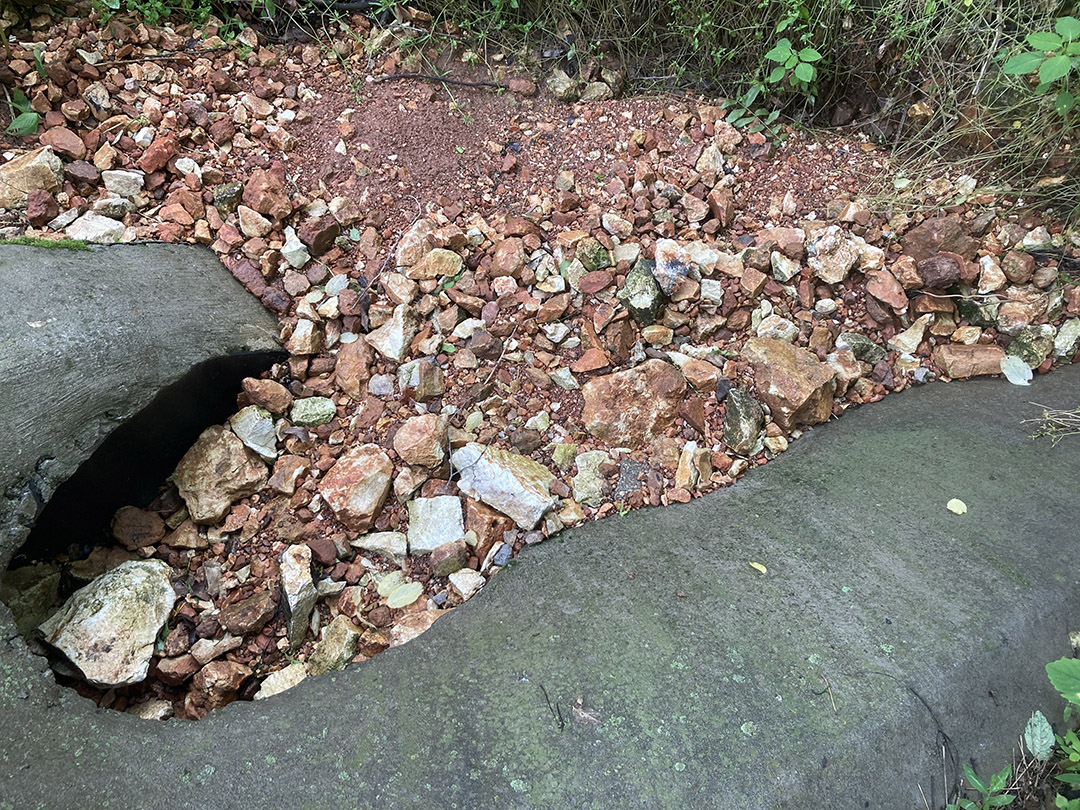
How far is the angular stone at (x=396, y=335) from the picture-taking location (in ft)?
5.27

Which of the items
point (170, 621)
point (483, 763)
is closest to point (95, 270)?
point (170, 621)

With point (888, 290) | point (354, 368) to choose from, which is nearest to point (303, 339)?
point (354, 368)

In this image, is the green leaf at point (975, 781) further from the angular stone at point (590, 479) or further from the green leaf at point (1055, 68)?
the green leaf at point (1055, 68)

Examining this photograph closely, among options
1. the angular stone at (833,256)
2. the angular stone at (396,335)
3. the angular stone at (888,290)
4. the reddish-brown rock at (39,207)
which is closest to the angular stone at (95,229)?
the reddish-brown rock at (39,207)

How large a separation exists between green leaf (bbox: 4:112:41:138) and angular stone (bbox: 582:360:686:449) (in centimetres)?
159

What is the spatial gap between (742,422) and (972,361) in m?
0.64

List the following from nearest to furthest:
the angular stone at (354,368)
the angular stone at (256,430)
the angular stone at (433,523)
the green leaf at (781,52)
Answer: the angular stone at (433,523) < the angular stone at (256,430) < the angular stone at (354,368) < the green leaf at (781,52)

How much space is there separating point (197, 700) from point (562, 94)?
6.02 feet

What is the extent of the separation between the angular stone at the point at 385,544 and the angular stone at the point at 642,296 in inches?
30.2

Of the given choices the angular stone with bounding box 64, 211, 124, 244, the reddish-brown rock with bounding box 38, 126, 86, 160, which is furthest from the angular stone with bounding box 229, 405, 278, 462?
the reddish-brown rock with bounding box 38, 126, 86, 160

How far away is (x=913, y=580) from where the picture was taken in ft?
3.76

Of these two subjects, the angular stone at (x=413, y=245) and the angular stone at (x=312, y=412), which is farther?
the angular stone at (x=413, y=245)

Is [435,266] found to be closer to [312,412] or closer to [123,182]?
[312,412]

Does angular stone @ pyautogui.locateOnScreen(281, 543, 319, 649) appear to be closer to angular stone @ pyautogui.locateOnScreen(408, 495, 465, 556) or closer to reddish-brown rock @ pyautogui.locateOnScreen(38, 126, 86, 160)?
angular stone @ pyautogui.locateOnScreen(408, 495, 465, 556)
